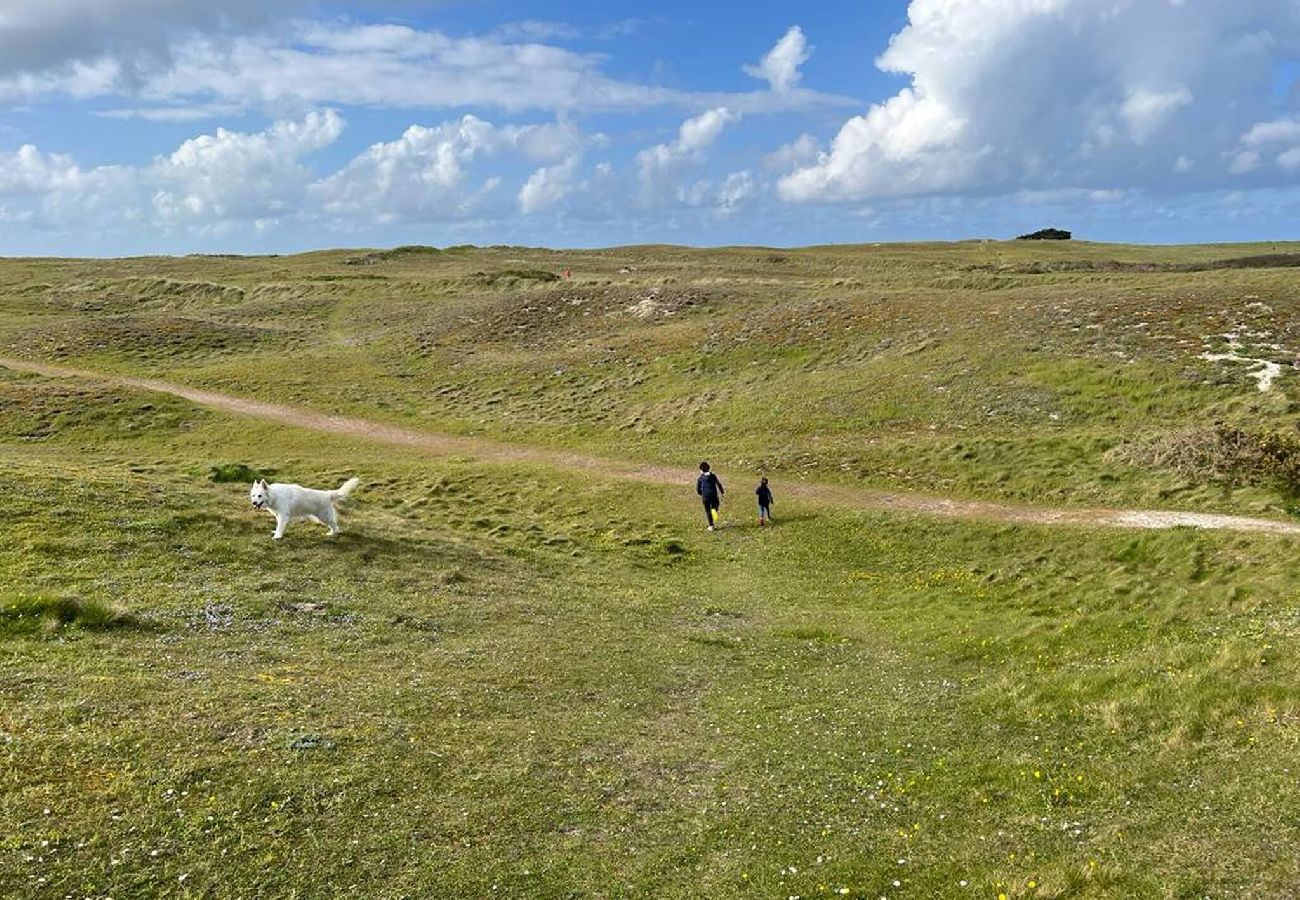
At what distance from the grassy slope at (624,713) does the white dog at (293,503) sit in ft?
2.67

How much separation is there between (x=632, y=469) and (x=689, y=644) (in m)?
21.7

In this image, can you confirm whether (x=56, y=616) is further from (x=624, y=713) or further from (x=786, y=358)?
(x=786, y=358)

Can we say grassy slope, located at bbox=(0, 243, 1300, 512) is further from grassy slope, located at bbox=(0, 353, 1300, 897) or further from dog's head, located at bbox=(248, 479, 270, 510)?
dog's head, located at bbox=(248, 479, 270, 510)

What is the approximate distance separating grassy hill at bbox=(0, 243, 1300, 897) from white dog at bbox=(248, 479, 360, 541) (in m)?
0.91

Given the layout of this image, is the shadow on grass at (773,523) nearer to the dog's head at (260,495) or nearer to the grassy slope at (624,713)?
the grassy slope at (624,713)

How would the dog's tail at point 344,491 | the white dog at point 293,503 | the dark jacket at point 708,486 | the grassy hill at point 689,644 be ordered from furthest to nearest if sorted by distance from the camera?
the dark jacket at point 708,486 → the dog's tail at point 344,491 → the white dog at point 293,503 → the grassy hill at point 689,644

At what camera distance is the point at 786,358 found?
58719 millimetres

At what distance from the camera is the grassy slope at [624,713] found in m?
10.9

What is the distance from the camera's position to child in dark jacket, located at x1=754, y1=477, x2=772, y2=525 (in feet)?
113

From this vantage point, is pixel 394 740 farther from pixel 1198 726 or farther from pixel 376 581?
pixel 1198 726

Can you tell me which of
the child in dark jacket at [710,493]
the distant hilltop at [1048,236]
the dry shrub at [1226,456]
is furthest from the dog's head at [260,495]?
the distant hilltop at [1048,236]

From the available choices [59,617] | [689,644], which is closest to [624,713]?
[689,644]

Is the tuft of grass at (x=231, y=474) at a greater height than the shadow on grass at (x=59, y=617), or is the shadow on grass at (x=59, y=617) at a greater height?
the shadow on grass at (x=59, y=617)

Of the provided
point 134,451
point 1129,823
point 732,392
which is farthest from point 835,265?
point 1129,823
